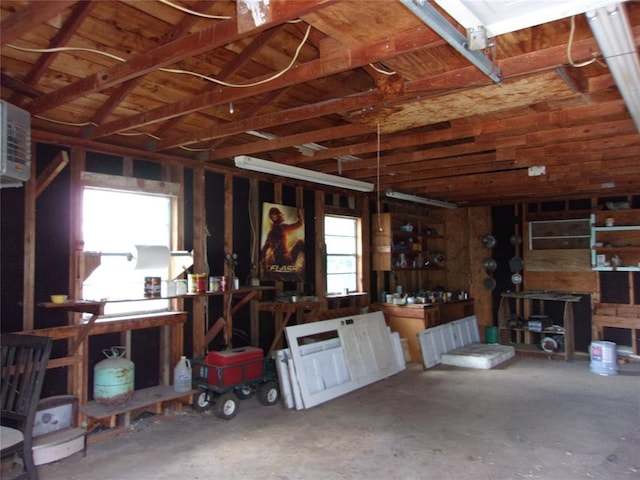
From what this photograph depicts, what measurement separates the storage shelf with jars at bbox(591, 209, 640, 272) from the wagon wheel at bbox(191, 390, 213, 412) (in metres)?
5.91

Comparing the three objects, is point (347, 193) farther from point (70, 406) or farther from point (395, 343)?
point (70, 406)

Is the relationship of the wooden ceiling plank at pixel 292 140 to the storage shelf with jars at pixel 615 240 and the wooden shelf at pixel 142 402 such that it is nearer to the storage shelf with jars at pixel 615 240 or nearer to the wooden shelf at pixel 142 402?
the wooden shelf at pixel 142 402

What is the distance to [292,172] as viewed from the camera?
15.1 ft

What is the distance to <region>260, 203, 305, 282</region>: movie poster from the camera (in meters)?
5.28

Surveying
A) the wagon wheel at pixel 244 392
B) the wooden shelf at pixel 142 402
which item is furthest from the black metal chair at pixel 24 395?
the wagon wheel at pixel 244 392

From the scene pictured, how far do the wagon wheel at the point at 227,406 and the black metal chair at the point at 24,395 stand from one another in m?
1.52

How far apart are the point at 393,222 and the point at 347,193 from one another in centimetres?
120

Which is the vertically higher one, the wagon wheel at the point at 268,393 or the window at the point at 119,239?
the window at the point at 119,239

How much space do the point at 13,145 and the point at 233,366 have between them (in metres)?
2.61

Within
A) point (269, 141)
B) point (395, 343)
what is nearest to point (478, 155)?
point (269, 141)

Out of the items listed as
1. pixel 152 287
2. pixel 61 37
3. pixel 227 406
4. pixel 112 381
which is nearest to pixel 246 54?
pixel 61 37

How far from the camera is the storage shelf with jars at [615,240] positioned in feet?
22.3

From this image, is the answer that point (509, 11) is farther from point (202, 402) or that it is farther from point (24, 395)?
Answer: point (202, 402)

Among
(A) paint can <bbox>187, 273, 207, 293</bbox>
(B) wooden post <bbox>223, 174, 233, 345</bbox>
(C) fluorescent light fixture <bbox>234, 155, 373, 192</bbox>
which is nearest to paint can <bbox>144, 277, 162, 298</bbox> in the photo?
(A) paint can <bbox>187, 273, 207, 293</bbox>
